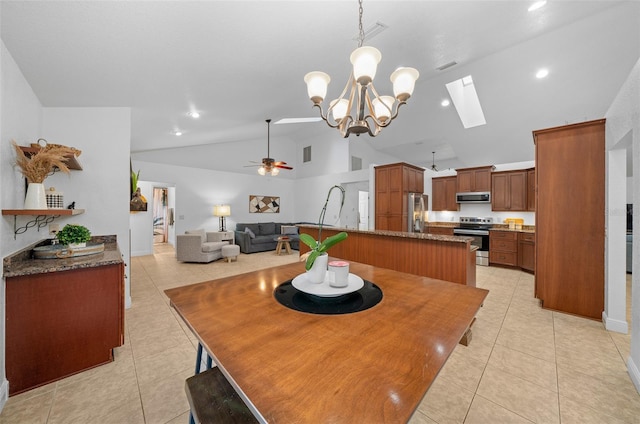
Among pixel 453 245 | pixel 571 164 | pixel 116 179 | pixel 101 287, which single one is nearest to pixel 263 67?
Result: pixel 116 179

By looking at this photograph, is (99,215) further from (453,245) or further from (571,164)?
(571,164)

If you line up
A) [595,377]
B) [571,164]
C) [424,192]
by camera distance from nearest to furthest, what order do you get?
[595,377]
[571,164]
[424,192]

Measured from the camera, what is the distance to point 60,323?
179cm

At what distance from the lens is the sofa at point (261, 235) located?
22.0ft

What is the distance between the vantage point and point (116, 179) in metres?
2.93

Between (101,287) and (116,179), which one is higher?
(116,179)

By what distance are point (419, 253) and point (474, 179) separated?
3697mm

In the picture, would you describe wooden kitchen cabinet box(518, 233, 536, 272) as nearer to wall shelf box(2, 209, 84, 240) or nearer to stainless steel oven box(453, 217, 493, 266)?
stainless steel oven box(453, 217, 493, 266)

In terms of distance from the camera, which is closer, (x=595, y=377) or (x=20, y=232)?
(x=595, y=377)

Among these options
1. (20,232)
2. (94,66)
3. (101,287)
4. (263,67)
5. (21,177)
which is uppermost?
(263,67)

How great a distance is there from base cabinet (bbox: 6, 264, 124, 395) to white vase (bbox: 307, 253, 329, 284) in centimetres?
177

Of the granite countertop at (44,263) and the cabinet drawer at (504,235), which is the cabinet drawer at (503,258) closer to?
the cabinet drawer at (504,235)

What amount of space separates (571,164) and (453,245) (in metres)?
1.67

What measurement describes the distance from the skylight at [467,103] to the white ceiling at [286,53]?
311 mm
